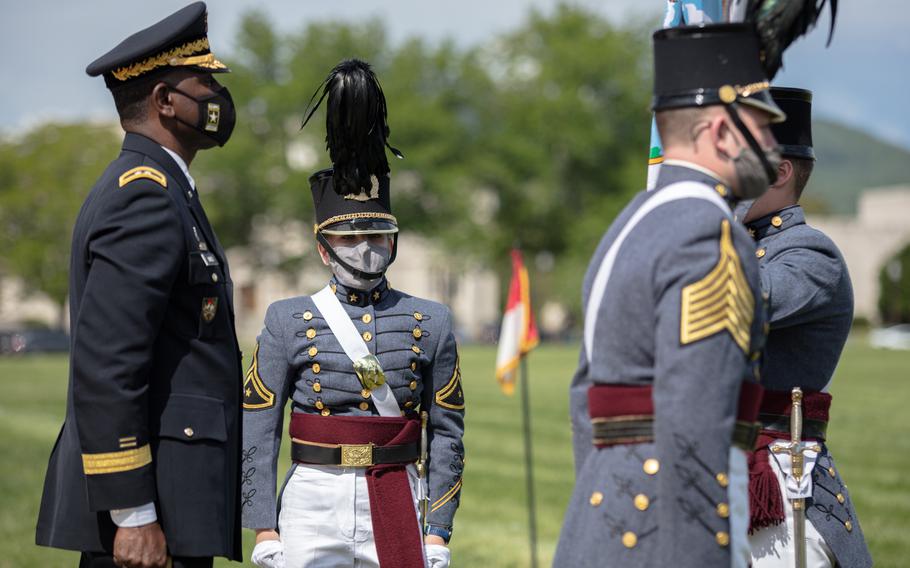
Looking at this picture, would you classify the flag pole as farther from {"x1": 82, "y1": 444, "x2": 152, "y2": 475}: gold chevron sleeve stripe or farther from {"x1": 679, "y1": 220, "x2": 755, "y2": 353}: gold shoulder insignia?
{"x1": 679, "y1": 220, "x2": 755, "y2": 353}: gold shoulder insignia

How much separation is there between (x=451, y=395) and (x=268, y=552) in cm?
102

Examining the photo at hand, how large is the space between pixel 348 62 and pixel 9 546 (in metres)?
6.76

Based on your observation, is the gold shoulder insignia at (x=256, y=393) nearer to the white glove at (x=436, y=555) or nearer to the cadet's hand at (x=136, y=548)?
the white glove at (x=436, y=555)

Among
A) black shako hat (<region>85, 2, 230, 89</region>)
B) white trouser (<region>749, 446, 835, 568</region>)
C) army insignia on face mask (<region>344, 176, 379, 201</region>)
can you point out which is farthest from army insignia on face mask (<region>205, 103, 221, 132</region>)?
white trouser (<region>749, 446, 835, 568</region>)

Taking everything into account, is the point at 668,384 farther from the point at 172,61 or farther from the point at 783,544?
the point at 172,61

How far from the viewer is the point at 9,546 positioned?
10227 mm

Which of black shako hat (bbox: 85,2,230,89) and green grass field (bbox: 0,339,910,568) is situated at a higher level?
black shako hat (bbox: 85,2,230,89)

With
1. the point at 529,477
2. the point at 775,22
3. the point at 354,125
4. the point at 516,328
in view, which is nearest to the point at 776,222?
the point at 775,22

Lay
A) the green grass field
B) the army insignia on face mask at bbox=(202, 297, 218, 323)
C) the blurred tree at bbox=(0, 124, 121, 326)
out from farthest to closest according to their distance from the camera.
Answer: the blurred tree at bbox=(0, 124, 121, 326) → the green grass field → the army insignia on face mask at bbox=(202, 297, 218, 323)

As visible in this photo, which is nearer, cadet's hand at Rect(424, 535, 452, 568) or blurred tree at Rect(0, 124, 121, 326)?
cadet's hand at Rect(424, 535, 452, 568)

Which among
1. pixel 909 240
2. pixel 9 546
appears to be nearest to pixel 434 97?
pixel 909 240

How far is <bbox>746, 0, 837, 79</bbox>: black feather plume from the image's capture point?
355cm

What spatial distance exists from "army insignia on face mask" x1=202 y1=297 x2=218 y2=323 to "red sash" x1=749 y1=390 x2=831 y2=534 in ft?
6.79

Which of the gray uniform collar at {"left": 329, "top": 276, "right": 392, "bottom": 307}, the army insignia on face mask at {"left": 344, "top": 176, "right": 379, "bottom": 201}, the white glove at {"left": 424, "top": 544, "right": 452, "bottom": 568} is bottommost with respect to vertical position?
the white glove at {"left": 424, "top": 544, "right": 452, "bottom": 568}
